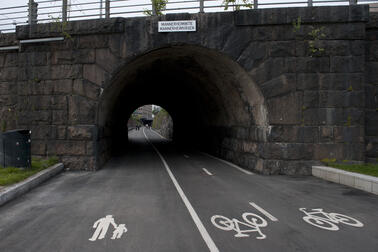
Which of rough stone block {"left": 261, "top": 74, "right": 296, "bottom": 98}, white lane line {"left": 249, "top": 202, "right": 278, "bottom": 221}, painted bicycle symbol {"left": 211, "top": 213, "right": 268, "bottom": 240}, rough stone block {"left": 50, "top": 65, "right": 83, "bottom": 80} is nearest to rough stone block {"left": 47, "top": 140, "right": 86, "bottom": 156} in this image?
rough stone block {"left": 50, "top": 65, "right": 83, "bottom": 80}

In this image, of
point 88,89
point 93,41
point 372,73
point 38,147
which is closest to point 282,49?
point 372,73

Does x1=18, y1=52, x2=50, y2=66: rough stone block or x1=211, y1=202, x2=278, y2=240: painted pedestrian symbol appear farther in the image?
x1=18, y1=52, x2=50, y2=66: rough stone block

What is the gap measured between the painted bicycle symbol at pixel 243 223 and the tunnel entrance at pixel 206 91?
523 cm

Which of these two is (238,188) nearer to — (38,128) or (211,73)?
(211,73)

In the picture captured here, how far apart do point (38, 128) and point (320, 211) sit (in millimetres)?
10344

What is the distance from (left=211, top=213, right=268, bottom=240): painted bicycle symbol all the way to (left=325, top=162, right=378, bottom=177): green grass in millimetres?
5098

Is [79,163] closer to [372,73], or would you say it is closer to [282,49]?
[282,49]

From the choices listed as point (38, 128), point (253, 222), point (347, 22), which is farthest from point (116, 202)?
point (347, 22)

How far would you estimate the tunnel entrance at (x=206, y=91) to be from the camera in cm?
1021

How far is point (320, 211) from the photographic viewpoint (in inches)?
209

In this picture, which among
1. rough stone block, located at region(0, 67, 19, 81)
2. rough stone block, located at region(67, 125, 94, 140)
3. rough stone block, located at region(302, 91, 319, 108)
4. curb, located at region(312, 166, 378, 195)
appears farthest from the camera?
rough stone block, located at region(0, 67, 19, 81)

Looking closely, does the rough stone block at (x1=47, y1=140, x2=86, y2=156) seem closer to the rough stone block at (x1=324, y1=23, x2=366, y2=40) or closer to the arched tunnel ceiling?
the arched tunnel ceiling

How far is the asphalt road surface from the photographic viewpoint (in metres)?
3.84

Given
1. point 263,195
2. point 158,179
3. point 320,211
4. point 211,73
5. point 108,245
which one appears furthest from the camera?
point 211,73
